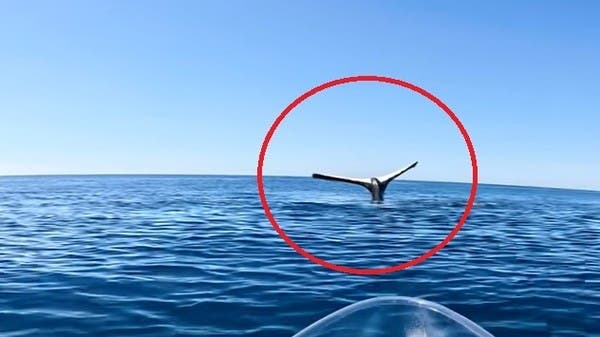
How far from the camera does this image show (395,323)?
14.6 feet

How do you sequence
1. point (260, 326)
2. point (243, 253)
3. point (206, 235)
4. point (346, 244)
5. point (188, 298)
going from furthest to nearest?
1. point (206, 235)
2. point (346, 244)
3. point (243, 253)
4. point (188, 298)
5. point (260, 326)

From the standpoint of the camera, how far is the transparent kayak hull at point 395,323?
4363 mm

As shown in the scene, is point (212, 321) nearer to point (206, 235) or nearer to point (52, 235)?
point (206, 235)

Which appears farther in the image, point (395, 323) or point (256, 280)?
point (256, 280)

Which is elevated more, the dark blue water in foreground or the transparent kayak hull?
the transparent kayak hull

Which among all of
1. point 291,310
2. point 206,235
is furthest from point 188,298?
point 206,235

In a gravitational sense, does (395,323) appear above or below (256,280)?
above

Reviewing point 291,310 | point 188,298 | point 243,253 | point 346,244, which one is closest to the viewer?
point 291,310

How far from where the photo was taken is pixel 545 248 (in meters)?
21.6

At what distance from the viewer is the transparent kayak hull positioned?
4.36 m

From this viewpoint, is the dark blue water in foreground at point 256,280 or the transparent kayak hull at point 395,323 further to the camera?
the dark blue water in foreground at point 256,280

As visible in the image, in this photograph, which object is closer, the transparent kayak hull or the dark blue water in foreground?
the transparent kayak hull

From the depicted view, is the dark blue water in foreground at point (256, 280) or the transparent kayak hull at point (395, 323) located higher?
the transparent kayak hull at point (395, 323)

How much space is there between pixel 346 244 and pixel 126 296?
1175 centimetres
